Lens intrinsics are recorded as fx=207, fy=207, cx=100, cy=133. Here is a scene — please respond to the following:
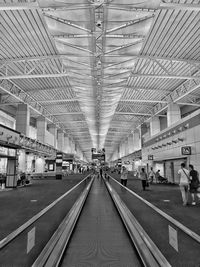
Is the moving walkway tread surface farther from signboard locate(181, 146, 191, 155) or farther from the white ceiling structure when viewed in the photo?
signboard locate(181, 146, 191, 155)

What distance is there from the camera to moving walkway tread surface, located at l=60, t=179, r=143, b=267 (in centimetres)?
417

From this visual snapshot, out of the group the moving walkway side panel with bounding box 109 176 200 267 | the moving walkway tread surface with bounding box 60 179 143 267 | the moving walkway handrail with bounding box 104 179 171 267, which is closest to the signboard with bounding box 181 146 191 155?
the moving walkway side panel with bounding box 109 176 200 267

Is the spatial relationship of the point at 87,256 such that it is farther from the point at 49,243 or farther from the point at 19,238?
the point at 19,238

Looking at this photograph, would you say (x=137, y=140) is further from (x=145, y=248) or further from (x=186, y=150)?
(x=145, y=248)

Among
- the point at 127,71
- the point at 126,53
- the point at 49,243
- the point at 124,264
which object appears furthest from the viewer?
the point at 127,71

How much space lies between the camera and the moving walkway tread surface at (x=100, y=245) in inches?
164

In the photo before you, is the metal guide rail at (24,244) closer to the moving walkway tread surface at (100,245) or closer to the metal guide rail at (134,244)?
the metal guide rail at (134,244)

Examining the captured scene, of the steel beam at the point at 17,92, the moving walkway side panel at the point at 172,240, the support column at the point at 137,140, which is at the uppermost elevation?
the steel beam at the point at 17,92

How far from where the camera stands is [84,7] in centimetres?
711

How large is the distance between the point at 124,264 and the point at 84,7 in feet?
25.0

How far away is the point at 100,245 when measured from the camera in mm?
5016

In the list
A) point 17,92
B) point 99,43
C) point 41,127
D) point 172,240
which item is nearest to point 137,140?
point 41,127

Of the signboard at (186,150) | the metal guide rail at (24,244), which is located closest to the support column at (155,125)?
the signboard at (186,150)

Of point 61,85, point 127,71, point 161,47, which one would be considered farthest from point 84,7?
point 61,85
